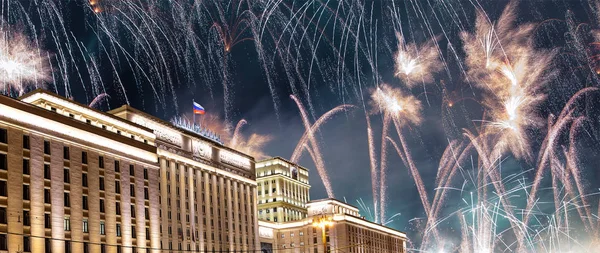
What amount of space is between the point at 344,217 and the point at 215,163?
42572mm

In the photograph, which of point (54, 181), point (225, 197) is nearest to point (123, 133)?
point (54, 181)

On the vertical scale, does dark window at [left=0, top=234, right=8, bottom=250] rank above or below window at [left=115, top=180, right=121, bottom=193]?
below

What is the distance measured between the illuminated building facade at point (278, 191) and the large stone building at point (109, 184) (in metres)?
29.6

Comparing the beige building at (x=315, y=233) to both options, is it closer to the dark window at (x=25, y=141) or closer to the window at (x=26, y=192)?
the window at (x=26, y=192)

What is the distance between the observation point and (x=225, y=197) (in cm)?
10944

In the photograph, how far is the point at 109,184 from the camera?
74.6m

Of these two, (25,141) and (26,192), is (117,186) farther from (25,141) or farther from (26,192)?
(25,141)


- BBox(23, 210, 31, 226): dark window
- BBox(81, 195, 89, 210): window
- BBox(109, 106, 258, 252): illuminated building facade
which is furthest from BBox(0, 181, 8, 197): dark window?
BBox(109, 106, 258, 252): illuminated building facade

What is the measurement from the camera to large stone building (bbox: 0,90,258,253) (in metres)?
62.4

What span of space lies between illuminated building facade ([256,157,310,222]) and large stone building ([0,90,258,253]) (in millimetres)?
29605

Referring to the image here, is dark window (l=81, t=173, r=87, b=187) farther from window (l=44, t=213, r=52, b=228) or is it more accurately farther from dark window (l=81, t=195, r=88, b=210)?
window (l=44, t=213, r=52, b=228)

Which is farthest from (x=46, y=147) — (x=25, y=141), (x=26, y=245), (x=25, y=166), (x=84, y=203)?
(x=26, y=245)

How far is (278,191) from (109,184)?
72.8 meters

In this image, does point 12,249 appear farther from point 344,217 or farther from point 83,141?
point 344,217
